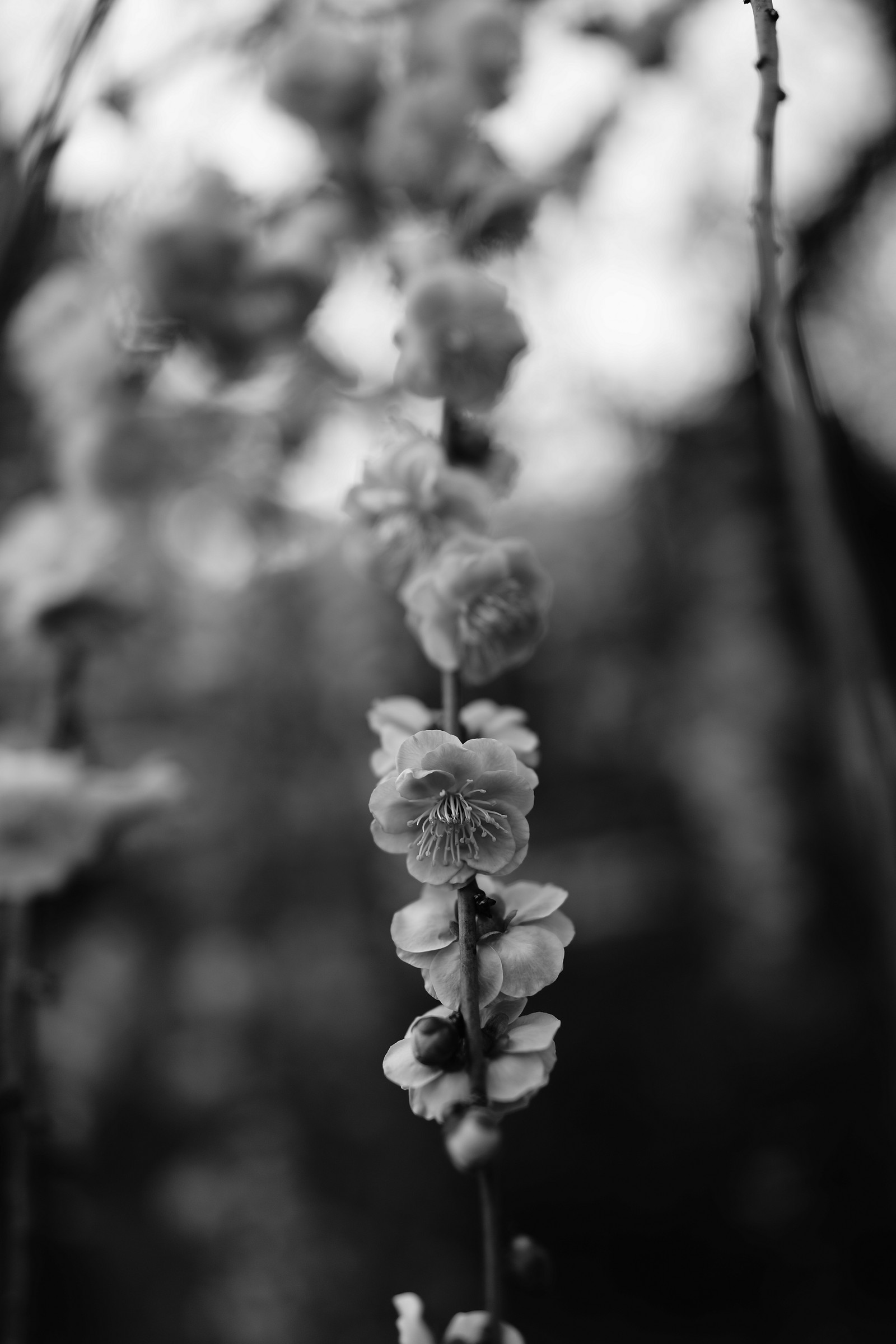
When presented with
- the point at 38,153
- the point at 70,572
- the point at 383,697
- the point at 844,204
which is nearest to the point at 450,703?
the point at 38,153

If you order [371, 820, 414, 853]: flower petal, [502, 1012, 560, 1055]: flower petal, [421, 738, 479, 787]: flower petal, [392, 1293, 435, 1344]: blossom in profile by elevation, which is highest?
[421, 738, 479, 787]: flower petal

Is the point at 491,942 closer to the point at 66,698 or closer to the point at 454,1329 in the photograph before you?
the point at 454,1329

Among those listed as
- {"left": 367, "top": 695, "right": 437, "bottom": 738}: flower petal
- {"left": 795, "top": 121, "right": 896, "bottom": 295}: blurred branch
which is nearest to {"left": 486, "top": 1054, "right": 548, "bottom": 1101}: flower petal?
{"left": 367, "top": 695, "right": 437, "bottom": 738}: flower petal

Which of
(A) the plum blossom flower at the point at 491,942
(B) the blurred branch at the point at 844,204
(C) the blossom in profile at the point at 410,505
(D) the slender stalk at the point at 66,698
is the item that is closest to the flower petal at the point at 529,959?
(A) the plum blossom flower at the point at 491,942

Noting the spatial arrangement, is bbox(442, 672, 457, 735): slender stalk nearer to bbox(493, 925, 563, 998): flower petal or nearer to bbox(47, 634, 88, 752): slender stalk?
bbox(493, 925, 563, 998): flower petal

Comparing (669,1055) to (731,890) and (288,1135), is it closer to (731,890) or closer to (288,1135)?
(731,890)

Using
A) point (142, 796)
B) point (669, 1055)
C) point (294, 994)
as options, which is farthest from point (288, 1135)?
point (142, 796)
